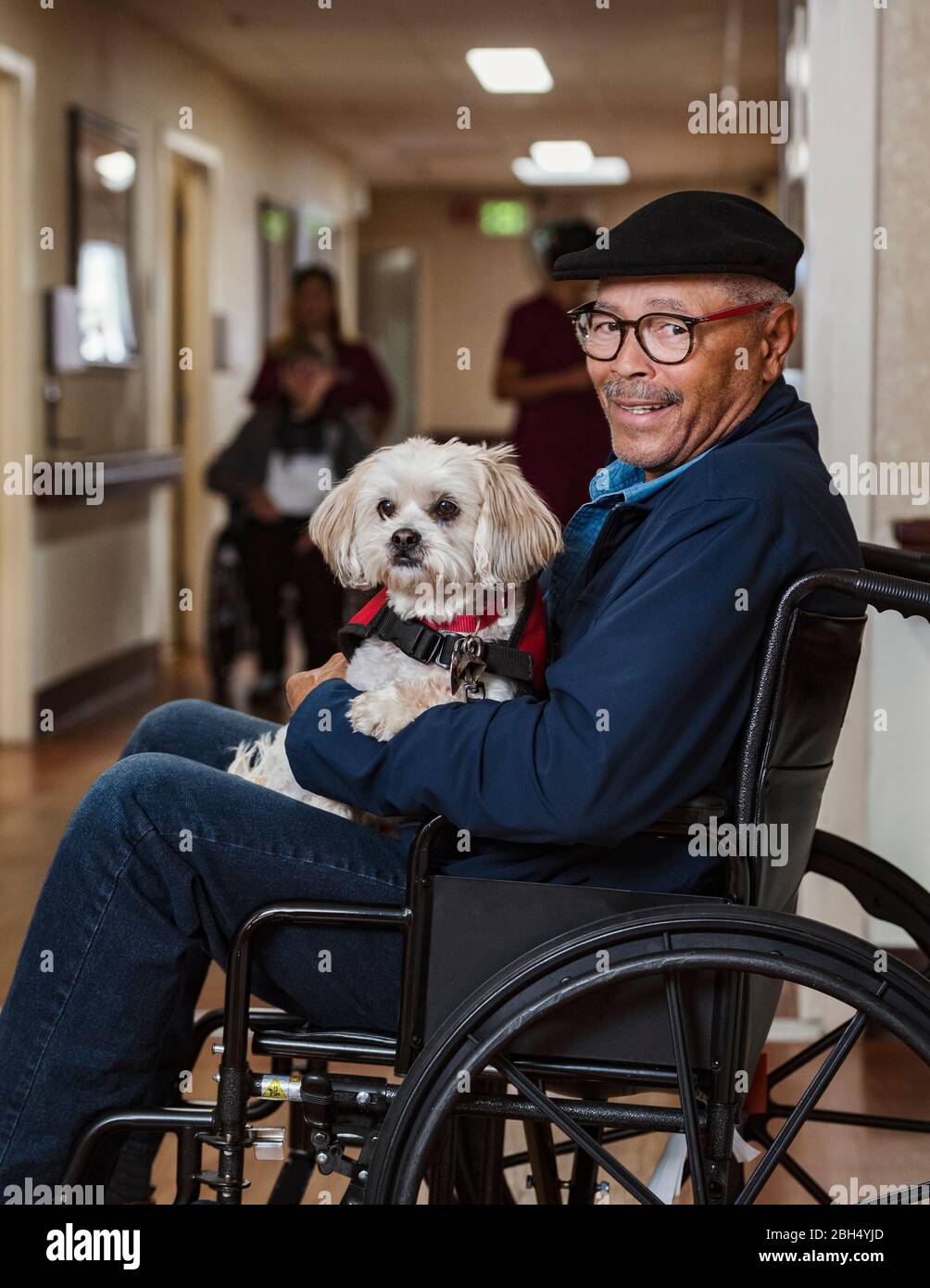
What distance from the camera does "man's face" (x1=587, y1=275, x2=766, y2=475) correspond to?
148 cm

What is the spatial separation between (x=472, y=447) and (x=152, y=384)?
222 inches

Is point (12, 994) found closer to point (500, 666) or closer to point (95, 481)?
point (500, 666)

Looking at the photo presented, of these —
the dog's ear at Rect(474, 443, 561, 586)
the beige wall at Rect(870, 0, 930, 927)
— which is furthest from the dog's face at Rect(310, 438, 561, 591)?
the beige wall at Rect(870, 0, 930, 927)

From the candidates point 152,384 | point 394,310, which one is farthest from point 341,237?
point 152,384

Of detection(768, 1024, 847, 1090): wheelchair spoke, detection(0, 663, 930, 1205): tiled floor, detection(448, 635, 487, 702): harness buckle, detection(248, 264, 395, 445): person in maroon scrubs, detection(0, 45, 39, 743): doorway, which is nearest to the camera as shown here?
detection(448, 635, 487, 702): harness buckle

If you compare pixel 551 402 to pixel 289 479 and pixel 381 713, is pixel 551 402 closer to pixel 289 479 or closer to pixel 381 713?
pixel 289 479

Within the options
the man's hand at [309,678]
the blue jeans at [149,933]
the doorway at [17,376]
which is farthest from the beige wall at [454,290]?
the blue jeans at [149,933]

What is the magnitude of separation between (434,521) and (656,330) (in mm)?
367

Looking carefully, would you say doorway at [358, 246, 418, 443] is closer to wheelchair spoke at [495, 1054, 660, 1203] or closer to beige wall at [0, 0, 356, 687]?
beige wall at [0, 0, 356, 687]

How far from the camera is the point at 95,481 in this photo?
584 cm

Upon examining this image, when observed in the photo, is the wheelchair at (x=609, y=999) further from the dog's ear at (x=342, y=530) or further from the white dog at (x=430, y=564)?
the dog's ear at (x=342, y=530)

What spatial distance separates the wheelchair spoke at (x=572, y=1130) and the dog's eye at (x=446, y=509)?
2.19 feet
